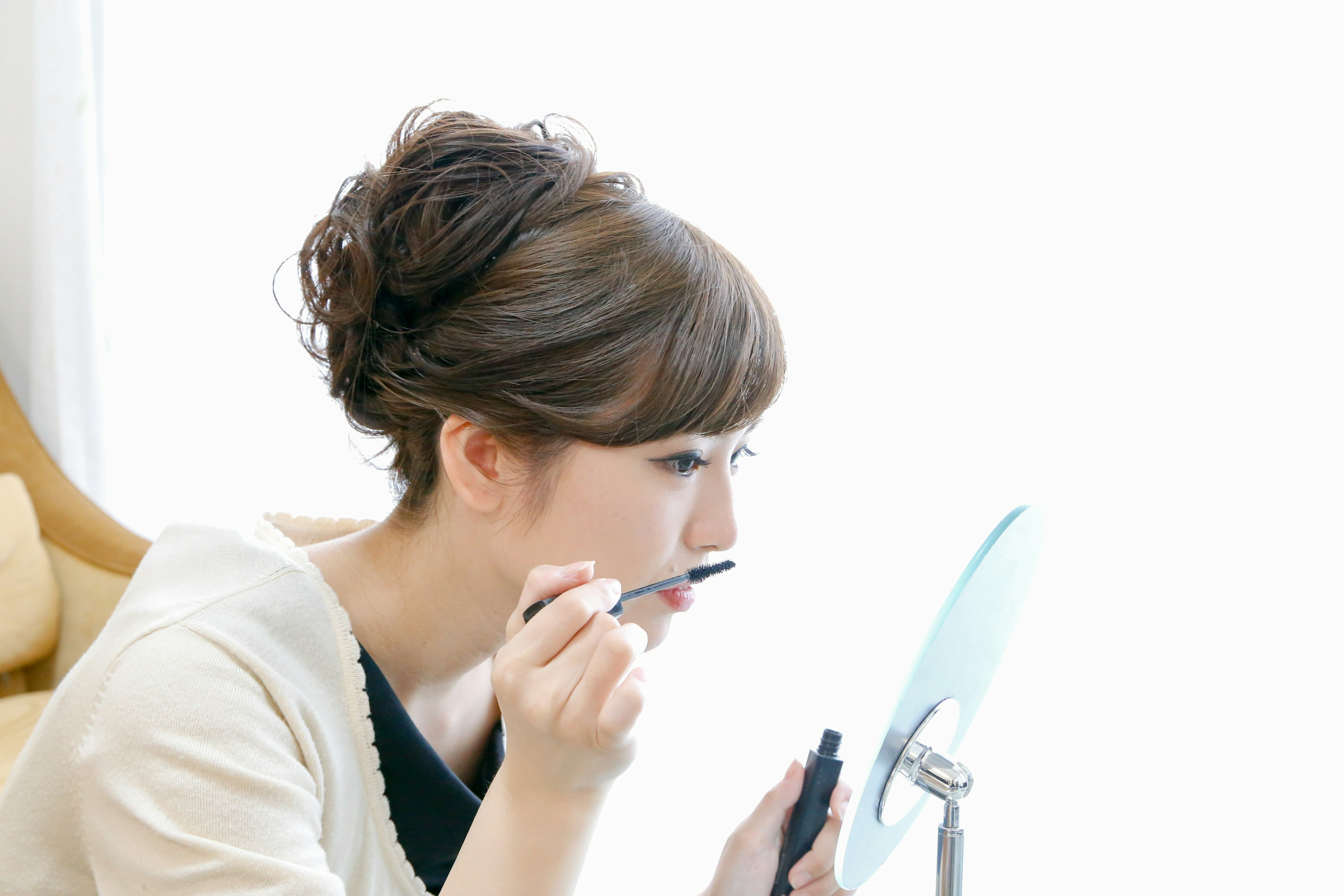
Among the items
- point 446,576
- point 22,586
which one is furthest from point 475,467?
point 22,586

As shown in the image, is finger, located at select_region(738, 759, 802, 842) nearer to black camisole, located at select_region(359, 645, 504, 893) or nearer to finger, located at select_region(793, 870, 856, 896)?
finger, located at select_region(793, 870, 856, 896)

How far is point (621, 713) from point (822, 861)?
31 cm

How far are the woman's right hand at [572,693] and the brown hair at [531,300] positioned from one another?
166mm

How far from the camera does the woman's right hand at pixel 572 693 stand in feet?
1.97

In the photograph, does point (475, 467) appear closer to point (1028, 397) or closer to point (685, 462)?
point (685, 462)

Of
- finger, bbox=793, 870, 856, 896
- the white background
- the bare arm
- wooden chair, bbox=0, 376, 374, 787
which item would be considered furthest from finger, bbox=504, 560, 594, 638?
wooden chair, bbox=0, 376, 374, 787

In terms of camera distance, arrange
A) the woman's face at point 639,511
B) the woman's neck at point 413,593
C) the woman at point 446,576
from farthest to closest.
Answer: the woman's neck at point 413,593 → the woman's face at point 639,511 → the woman at point 446,576

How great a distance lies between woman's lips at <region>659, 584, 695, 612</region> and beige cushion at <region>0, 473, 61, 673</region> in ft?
4.14

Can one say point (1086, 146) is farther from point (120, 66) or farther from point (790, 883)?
point (120, 66)

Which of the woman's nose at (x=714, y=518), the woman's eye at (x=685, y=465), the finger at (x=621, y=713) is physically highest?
the woman's eye at (x=685, y=465)

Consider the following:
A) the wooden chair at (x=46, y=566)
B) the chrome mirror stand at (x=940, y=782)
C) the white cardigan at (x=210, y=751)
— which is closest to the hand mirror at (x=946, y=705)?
the chrome mirror stand at (x=940, y=782)

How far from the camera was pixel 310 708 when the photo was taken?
77 centimetres

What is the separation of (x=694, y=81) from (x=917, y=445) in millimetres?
513

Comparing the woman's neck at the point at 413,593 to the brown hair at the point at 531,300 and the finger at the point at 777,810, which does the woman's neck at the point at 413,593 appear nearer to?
the brown hair at the point at 531,300
